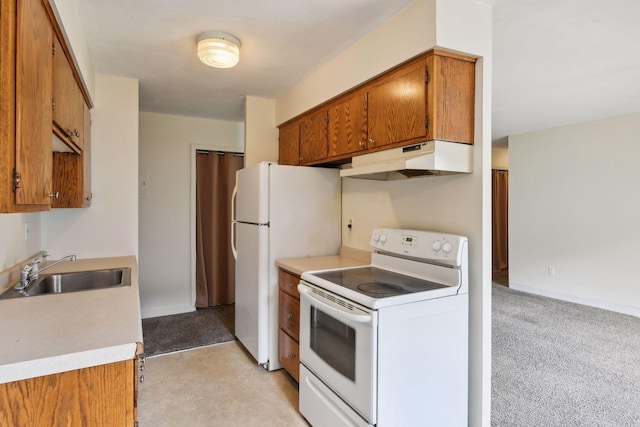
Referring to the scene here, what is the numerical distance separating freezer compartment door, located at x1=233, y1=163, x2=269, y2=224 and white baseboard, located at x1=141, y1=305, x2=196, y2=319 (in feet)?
5.76

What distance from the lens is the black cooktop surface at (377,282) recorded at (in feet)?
5.73

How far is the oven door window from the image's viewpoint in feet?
5.69

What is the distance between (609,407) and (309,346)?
79.0 inches

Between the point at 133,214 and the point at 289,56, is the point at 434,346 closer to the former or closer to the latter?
the point at 289,56

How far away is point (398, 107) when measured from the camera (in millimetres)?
2035

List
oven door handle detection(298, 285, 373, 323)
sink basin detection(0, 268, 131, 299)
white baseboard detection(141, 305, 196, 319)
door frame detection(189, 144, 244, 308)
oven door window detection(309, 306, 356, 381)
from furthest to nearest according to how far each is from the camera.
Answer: door frame detection(189, 144, 244, 308) < white baseboard detection(141, 305, 196, 319) < sink basin detection(0, 268, 131, 299) < oven door window detection(309, 306, 356, 381) < oven door handle detection(298, 285, 373, 323)

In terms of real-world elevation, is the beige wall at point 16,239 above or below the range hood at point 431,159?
below

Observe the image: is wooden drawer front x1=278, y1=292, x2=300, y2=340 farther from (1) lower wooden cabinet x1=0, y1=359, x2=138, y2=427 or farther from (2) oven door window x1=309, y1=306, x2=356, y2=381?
(1) lower wooden cabinet x1=0, y1=359, x2=138, y2=427

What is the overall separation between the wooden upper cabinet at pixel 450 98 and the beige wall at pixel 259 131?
6.97 feet

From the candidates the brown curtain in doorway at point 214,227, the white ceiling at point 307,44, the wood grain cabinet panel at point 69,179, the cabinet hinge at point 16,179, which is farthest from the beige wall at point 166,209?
the cabinet hinge at point 16,179

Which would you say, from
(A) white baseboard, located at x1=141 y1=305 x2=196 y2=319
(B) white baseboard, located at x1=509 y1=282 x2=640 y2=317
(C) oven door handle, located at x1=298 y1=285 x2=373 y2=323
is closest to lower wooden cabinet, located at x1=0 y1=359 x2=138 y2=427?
(C) oven door handle, located at x1=298 y1=285 x2=373 y2=323

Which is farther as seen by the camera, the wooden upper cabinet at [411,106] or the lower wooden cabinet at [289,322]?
the lower wooden cabinet at [289,322]

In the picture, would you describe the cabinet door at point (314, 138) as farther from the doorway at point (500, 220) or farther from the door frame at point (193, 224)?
the doorway at point (500, 220)

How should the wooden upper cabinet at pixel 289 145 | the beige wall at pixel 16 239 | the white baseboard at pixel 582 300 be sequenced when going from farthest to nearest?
1. the white baseboard at pixel 582 300
2. the wooden upper cabinet at pixel 289 145
3. the beige wall at pixel 16 239
